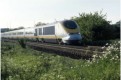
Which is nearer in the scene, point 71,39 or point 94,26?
point 71,39

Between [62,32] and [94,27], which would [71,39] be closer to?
[62,32]

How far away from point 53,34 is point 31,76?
2032 cm

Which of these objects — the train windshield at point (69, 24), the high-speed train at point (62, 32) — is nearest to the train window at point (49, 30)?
the high-speed train at point (62, 32)

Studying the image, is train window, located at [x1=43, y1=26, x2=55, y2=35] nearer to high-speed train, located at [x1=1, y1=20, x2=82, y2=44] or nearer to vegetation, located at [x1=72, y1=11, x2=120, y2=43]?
high-speed train, located at [x1=1, y1=20, x2=82, y2=44]

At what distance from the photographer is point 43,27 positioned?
3862 centimetres

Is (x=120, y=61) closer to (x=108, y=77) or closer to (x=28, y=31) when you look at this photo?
(x=108, y=77)

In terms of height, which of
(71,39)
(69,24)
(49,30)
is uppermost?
(69,24)

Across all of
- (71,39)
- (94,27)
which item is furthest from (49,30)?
(94,27)

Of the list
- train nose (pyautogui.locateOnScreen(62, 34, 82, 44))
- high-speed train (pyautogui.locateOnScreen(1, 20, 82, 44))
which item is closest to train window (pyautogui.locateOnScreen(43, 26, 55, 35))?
high-speed train (pyautogui.locateOnScreen(1, 20, 82, 44))

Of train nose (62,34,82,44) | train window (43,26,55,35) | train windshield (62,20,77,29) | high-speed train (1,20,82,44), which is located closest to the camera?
train nose (62,34,82,44)

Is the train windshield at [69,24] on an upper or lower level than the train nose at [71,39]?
upper

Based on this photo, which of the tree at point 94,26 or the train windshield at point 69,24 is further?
the tree at point 94,26

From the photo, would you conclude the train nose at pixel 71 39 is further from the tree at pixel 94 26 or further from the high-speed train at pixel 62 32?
the tree at pixel 94 26

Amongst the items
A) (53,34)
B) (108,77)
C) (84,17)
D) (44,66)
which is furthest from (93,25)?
(108,77)
